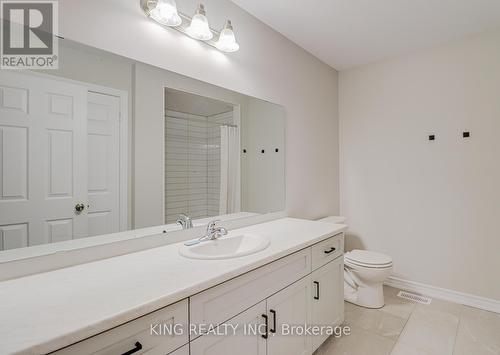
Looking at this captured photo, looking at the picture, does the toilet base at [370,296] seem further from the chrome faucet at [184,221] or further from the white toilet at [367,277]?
the chrome faucet at [184,221]

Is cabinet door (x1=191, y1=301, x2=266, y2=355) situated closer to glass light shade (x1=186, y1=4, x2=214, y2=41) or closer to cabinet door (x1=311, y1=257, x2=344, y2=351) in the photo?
cabinet door (x1=311, y1=257, x2=344, y2=351)

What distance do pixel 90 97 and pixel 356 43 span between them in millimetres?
2297

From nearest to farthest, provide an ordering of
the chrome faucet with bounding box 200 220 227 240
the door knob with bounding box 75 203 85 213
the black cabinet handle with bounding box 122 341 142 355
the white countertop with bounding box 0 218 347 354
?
the white countertop with bounding box 0 218 347 354 → the black cabinet handle with bounding box 122 341 142 355 → the door knob with bounding box 75 203 85 213 → the chrome faucet with bounding box 200 220 227 240

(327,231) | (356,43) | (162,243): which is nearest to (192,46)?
(162,243)

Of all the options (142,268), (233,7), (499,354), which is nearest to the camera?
(142,268)

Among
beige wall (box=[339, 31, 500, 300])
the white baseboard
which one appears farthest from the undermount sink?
the white baseboard

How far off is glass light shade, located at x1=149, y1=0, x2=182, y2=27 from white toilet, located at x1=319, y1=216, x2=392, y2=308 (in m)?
2.26

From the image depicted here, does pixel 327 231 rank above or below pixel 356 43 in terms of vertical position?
below

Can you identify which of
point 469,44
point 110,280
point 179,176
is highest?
point 469,44

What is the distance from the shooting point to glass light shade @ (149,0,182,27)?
1.33 m

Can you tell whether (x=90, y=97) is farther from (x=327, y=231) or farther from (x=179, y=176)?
(x=327, y=231)

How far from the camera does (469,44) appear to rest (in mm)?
2236

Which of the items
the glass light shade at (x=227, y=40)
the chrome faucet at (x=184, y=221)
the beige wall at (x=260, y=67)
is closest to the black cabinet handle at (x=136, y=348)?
the chrome faucet at (x=184, y=221)

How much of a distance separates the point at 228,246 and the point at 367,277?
1.39 metres
